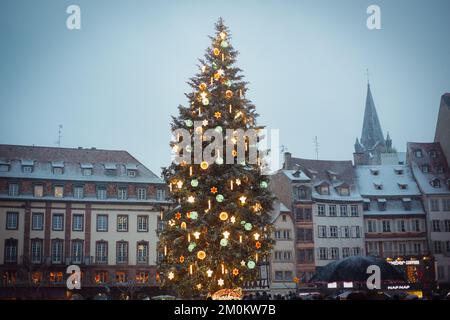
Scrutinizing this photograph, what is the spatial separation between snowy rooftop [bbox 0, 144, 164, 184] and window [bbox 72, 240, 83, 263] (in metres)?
5.88

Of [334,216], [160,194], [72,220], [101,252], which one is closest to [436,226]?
[334,216]

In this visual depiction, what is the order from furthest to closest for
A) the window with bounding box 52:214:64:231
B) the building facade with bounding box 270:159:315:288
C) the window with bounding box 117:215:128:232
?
1. the building facade with bounding box 270:159:315:288
2. the window with bounding box 117:215:128:232
3. the window with bounding box 52:214:64:231

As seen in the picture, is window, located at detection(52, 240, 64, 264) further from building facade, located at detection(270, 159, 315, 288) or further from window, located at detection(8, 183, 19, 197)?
building facade, located at detection(270, 159, 315, 288)

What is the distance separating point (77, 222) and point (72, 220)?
1.63 ft

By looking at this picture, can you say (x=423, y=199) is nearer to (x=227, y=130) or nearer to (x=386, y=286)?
(x=386, y=286)

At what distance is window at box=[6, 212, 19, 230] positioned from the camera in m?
58.1

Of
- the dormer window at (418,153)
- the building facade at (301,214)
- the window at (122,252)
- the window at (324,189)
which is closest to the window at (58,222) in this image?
the window at (122,252)

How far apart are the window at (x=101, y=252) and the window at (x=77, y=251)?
1445mm

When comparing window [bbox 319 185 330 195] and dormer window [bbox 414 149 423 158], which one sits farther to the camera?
dormer window [bbox 414 149 423 158]

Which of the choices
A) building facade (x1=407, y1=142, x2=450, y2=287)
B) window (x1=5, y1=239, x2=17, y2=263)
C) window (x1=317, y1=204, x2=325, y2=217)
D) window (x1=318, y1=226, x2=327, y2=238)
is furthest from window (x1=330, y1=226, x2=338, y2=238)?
window (x1=5, y1=239, x2=17, y2=263)

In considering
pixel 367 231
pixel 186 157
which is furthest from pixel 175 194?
pixel 367 231

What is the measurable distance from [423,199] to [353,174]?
26.4ft

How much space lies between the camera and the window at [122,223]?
6072cm

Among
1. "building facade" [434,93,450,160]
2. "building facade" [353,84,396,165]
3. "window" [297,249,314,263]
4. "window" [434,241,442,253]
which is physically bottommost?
"window" [297,249,314,263]
